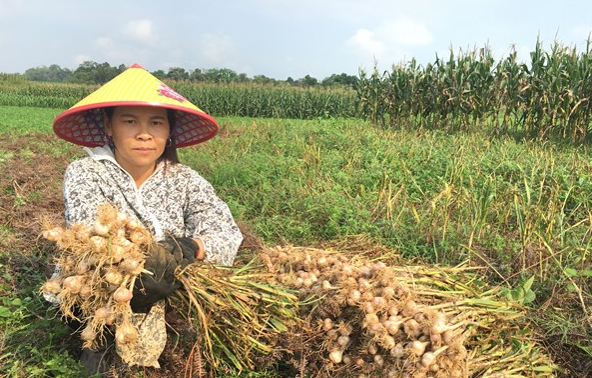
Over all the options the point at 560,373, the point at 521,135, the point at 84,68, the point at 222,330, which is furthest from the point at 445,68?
the point at 84,68

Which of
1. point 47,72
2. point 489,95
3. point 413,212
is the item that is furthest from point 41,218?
point 47,72

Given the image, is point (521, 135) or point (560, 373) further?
point (521, 135)

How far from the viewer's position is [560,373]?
6.96ft

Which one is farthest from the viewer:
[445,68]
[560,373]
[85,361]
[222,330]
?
[445,68]

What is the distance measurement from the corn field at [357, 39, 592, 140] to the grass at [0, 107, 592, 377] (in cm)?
239

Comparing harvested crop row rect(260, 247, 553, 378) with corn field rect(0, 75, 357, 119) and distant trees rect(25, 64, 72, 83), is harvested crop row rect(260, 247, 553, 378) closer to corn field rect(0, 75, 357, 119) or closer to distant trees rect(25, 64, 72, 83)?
corn field rect(0, 75, 357, 119)

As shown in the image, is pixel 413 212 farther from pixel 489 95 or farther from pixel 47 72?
pixel 47 72

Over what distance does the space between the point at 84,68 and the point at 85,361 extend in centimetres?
6675

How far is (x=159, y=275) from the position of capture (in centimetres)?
164

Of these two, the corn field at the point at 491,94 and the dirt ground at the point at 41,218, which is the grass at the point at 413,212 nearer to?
the dirt ground at the point at 41,218

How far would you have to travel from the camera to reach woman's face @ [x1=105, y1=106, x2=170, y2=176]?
212cm

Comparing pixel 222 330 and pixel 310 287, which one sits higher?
pixel 310 287

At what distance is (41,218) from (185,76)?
113 ft

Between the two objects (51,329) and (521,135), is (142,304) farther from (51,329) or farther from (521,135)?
(521,135)
